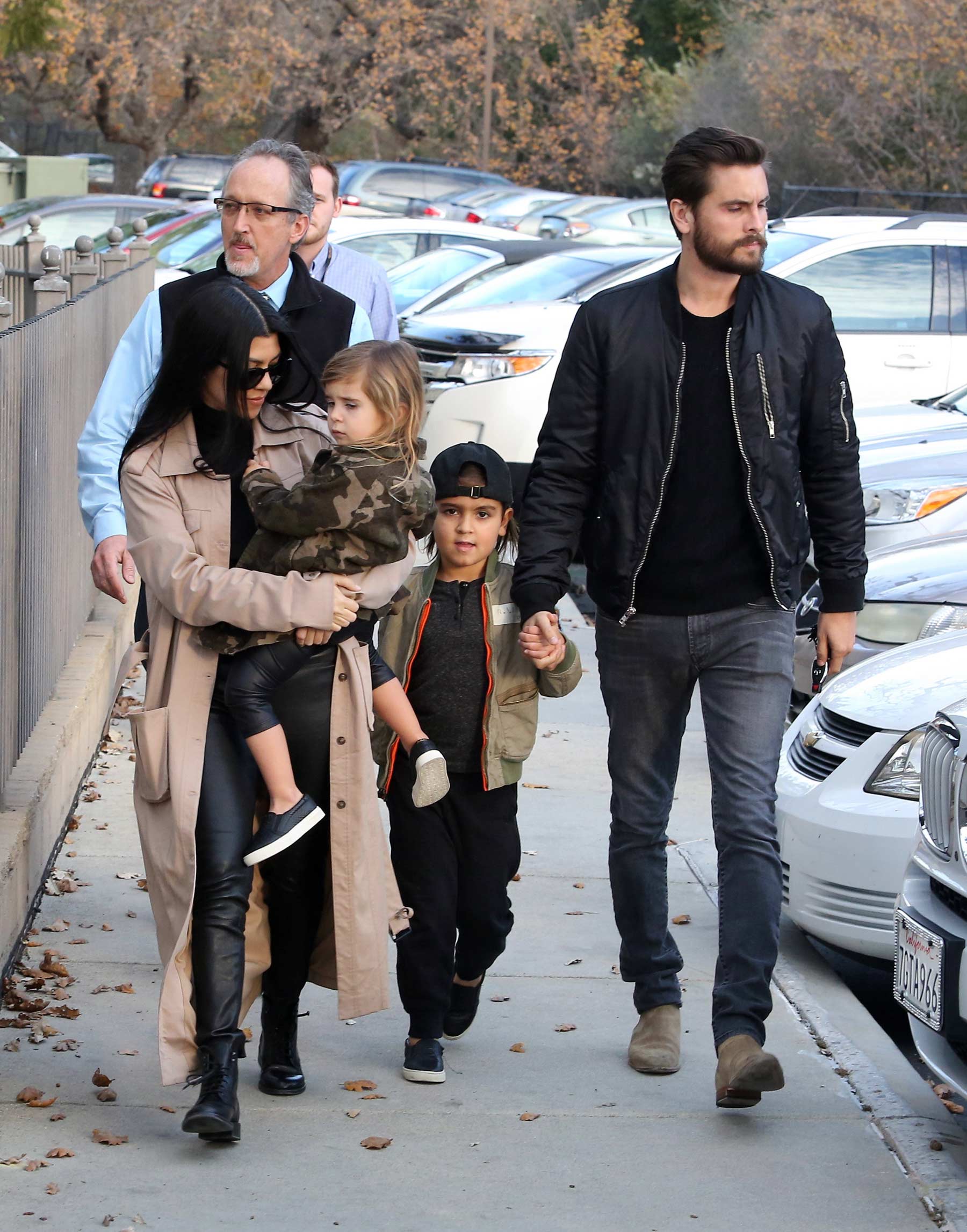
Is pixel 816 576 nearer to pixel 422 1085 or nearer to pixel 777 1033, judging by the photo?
pixel 777 1033

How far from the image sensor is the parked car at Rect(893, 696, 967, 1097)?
3.61 meters

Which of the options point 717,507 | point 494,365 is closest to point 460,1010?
point 717,507

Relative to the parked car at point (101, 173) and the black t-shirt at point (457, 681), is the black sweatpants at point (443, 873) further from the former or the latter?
the parked car at point (101, 173)

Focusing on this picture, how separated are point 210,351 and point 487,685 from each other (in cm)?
104

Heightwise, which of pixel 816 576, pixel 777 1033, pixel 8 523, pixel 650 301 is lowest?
pixel 777 1033

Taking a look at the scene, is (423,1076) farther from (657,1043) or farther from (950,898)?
(950,898)

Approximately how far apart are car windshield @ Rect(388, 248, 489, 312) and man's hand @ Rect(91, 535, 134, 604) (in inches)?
483

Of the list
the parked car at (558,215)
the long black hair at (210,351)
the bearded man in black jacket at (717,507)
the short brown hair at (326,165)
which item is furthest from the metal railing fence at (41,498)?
the parked car at (558,215)

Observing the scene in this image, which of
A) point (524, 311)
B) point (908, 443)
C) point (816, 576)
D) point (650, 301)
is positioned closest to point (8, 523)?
point (650, 301)

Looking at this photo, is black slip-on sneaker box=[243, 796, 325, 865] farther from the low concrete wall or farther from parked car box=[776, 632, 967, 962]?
parked car box=[776, 632, 967, 962]

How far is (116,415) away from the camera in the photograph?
423cm

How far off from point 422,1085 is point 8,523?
2.00 metres

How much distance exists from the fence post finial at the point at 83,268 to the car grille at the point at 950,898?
535cm

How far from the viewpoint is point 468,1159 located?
384cm
